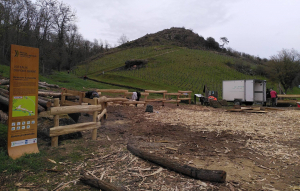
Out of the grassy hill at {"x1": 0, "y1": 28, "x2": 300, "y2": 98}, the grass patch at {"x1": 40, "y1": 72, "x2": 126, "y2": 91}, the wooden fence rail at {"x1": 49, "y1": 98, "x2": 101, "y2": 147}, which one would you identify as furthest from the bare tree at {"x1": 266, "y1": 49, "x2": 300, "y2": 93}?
the wooden fence rail at {"x1": 49, "y1": 98, "x2": 101, "y2": 147}

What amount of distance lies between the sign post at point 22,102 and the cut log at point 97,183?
1.73 metres

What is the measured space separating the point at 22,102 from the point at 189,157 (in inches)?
149

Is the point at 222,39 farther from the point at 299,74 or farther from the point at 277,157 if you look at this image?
the point at 277,157

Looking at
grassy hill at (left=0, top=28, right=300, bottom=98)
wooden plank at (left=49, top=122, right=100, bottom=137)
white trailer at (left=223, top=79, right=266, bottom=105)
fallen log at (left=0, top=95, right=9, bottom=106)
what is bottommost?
wooden plank at (left=49, top=122, right=100, bottom=137)

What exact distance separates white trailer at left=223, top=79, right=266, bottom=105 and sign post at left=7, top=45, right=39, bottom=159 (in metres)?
18.8

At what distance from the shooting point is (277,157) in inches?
176

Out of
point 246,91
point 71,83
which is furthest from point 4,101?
point 71,83

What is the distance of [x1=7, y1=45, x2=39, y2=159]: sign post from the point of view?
393 cm

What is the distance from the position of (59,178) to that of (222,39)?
108 metres

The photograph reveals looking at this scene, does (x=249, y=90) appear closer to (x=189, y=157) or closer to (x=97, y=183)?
Answer: (x=189, y=157)

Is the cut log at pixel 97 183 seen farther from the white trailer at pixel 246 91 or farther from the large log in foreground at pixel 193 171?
the white trailer at pixel 246 91

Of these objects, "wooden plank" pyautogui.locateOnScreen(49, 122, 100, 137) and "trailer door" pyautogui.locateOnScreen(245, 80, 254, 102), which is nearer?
"wooden plank" pyautogui.locateOnScreen(49, 122, 100, 137)

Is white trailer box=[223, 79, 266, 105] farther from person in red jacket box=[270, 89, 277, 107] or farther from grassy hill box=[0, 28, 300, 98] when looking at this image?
grassy hill box=[0, 28, 300, 98]

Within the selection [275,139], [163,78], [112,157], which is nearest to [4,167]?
[112,157]
